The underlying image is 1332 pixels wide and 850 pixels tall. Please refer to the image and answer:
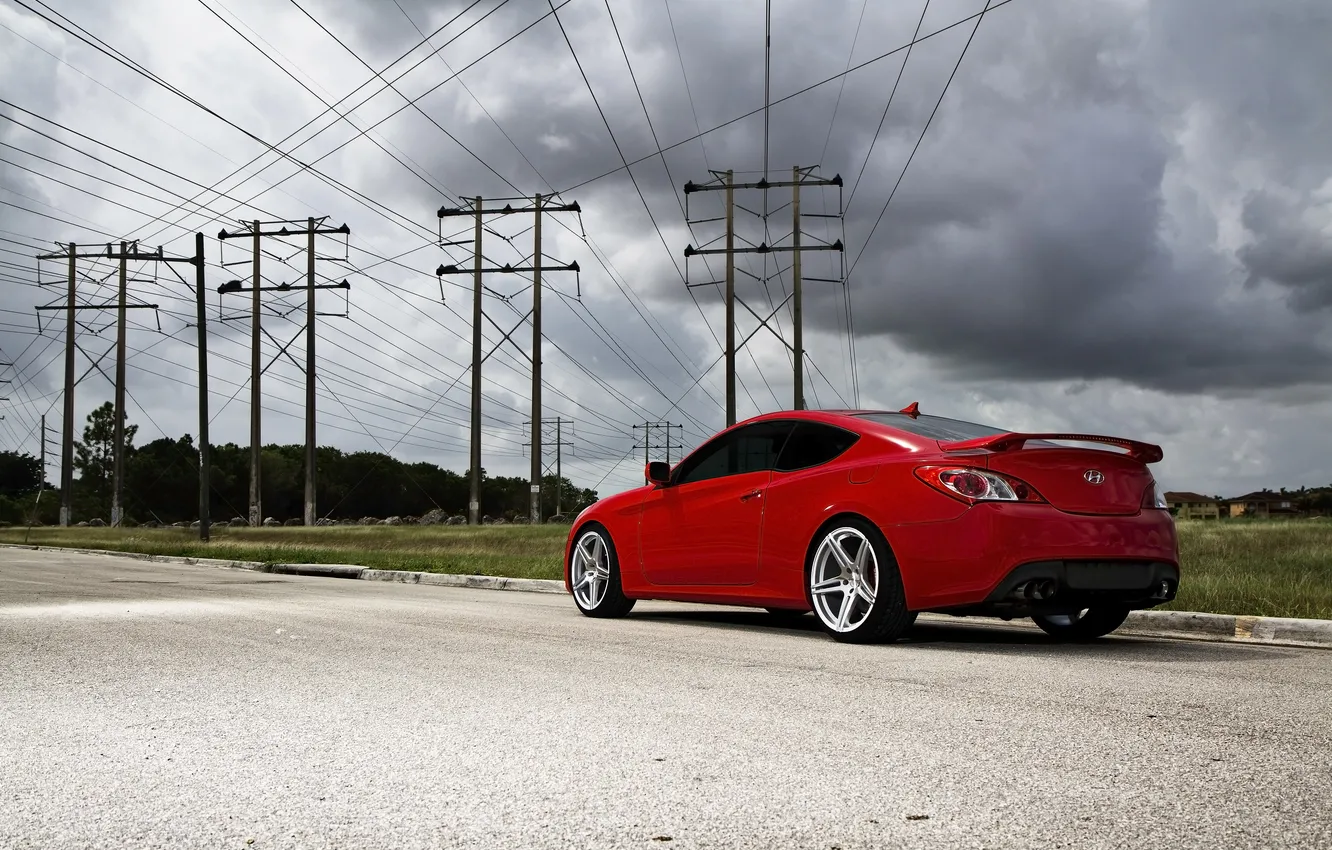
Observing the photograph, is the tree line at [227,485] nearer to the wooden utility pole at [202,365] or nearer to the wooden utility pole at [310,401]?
the wooden utility pole at [310,401]

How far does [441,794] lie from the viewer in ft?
11.1

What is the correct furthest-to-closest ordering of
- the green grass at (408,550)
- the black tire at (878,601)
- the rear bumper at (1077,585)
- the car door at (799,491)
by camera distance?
1. the green grass at (408,550)
2. the car door at (799,491)
3. the black tire at (878,601)
4. the rear bumper at (1077,585)

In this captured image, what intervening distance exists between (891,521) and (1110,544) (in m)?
1.25

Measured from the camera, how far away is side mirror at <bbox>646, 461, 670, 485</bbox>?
9273 mm

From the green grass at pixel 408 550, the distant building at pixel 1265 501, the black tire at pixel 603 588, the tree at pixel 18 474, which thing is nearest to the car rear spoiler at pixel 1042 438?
the black tire at pixel 603 588

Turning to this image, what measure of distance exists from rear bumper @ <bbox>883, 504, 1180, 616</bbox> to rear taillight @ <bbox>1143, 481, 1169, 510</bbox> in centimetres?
19

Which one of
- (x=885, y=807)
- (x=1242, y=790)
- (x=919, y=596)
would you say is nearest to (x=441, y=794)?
(x=885, y=807)

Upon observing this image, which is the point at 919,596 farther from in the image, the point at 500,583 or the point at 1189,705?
the point at 500,583

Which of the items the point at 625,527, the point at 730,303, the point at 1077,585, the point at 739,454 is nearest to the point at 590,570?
the point at 625,527

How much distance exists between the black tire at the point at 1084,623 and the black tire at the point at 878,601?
4.08ft

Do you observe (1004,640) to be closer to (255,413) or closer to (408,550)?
(408,550)

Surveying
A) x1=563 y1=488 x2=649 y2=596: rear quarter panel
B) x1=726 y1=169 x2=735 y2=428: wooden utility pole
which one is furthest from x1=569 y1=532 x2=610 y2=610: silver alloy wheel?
x1=726 y1=169 x2=735 y2=428: wooden utility pole

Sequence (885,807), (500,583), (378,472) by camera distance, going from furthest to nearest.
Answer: (378,472)
(500,583)
(885,807)

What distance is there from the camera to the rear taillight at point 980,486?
675 cm
